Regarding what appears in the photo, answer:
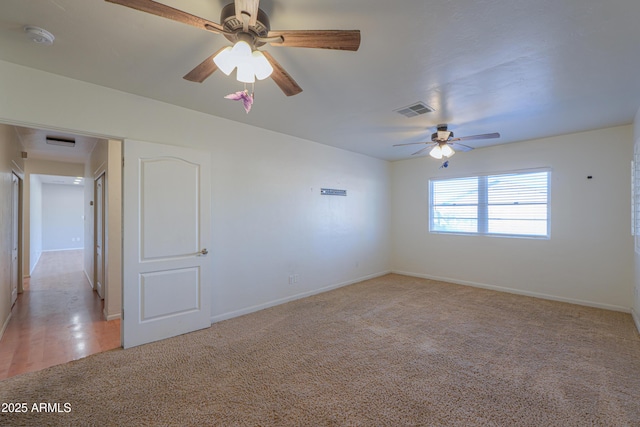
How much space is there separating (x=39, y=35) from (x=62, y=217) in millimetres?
12380

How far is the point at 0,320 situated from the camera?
3230 mm

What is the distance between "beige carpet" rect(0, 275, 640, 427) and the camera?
77.4 inches

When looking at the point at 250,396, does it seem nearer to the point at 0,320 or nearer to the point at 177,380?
the point at 177,380

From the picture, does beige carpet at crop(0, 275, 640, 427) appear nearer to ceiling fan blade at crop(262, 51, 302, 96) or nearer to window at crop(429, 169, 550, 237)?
window at crop(429, 169, 550, 237)

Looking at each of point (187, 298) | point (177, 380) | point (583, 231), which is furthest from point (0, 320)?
point (583, 231)

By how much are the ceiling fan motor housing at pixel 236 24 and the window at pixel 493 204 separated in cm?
498

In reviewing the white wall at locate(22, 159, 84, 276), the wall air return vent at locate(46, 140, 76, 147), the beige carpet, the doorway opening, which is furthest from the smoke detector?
the white wall at locate(22, 159, 84, 276)

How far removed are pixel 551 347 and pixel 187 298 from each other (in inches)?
158

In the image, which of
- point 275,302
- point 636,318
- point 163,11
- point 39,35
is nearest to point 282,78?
point 163,11

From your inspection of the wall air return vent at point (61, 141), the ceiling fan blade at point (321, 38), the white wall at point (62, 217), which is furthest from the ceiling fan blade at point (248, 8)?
the white wall at point (62, 217)

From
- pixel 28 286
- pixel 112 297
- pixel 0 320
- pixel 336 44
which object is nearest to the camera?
pixel 336 44

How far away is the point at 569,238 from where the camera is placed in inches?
174

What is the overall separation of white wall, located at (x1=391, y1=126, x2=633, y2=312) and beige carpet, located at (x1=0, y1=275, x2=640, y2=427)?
2.20 ft

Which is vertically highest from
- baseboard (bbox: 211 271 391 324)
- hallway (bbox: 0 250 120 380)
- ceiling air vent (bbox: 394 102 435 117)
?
ceiling air vent (bbox: 394 102 435 117)
